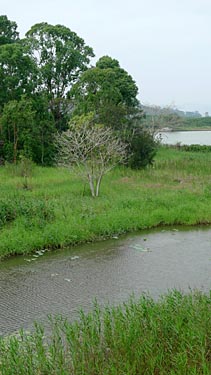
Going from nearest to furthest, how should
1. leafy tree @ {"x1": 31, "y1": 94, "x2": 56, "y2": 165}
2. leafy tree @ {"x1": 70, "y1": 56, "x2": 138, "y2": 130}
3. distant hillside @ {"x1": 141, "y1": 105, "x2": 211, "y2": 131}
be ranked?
leafy tree @ {"x1": 31, "y1": 94, "x2": 56, "y2": 165} → leafy tree @ {"x1": 70, "y1": 56, "x2": 138, "y2": 130} → distant hillside @ {"x1": 141, "y1": 105, "x2": 211, "y2": 131}

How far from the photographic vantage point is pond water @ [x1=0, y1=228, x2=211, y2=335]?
7.02 m

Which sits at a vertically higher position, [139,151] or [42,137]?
[42,137]

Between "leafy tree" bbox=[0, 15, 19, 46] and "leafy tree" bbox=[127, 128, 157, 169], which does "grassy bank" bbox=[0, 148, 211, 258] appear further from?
"leafy tree" bbox=[0, 15, 19, 46]

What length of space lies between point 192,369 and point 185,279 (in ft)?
14.0

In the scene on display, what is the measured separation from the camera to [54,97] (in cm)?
2664

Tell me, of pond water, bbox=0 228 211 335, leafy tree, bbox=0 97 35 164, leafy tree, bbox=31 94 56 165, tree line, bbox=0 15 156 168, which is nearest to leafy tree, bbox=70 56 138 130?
tree line, bbox=0 15 156 168

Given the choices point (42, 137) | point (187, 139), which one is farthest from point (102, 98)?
point (187, 139)

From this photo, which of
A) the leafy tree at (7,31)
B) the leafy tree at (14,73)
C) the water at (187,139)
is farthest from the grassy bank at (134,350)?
the water at (187,139)

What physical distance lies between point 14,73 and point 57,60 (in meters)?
4.66

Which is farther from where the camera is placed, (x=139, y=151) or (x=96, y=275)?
(x=139, y=151)

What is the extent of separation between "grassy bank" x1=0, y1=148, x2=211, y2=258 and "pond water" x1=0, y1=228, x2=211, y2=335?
1.61 ft

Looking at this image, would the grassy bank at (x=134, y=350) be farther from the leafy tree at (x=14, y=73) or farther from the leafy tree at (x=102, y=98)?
the leafy tree at (x=14, y=73)

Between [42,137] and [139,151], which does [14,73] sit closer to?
[42,137]

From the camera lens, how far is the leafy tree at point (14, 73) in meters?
21.0
